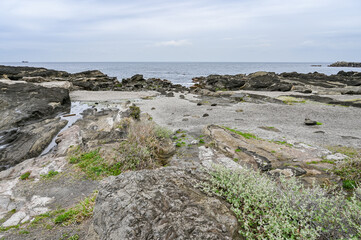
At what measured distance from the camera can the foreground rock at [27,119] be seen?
11547 millimetres

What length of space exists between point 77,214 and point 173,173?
2984mm

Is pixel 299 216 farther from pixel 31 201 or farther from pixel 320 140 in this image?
pixel 320 140

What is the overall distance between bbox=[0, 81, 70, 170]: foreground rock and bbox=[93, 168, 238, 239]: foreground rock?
10.2 metres

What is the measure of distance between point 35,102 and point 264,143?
1985cm

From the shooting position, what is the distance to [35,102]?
18969 millimetres

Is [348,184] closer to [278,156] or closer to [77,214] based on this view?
[278,156]

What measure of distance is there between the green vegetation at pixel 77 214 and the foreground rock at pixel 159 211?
1.76 m

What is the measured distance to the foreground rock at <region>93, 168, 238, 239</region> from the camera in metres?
3.09

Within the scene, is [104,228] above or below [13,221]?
above

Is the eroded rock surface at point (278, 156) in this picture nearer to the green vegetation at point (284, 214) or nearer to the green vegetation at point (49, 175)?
the green vegetation at point (284, 214)

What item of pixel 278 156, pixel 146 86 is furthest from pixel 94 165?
pixel 146 86

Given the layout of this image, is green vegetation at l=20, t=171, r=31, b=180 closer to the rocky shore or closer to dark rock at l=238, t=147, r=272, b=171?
the rocky shore

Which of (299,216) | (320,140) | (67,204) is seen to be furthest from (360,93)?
(67,204)

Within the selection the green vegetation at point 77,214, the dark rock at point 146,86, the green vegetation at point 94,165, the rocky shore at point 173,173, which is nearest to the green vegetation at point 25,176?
the rocky shore at point 173,173
